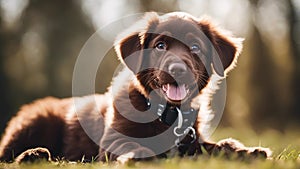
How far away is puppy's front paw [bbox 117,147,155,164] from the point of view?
4.04m

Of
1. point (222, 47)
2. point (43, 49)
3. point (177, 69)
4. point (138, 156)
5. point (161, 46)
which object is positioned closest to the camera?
point (138, 156)

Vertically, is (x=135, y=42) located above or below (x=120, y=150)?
above

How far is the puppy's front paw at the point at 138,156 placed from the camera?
13.3 feet

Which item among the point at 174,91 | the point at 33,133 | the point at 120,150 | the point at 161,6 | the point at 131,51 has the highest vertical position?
the point at 161,6

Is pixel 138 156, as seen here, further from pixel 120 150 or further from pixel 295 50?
pixel 295 50

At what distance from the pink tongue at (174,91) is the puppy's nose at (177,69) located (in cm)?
24

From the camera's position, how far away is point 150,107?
491 centimetres

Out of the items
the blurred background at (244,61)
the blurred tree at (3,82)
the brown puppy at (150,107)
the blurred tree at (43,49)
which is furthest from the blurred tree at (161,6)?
the brown puppy at (150,107)

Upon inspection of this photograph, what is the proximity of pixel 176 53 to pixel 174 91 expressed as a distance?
1.15 feet

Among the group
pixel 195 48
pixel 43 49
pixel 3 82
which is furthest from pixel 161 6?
pixel 195 48

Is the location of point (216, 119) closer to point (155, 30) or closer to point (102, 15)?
point (155, 30)

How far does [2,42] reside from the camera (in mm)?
17109

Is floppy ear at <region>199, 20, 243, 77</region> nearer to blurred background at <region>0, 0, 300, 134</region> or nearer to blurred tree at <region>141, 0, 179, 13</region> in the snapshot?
blurred tree at <region>141, 0, 179, 13</region>

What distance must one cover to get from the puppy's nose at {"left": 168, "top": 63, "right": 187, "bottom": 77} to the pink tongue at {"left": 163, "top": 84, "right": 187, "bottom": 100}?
0.80 ft
